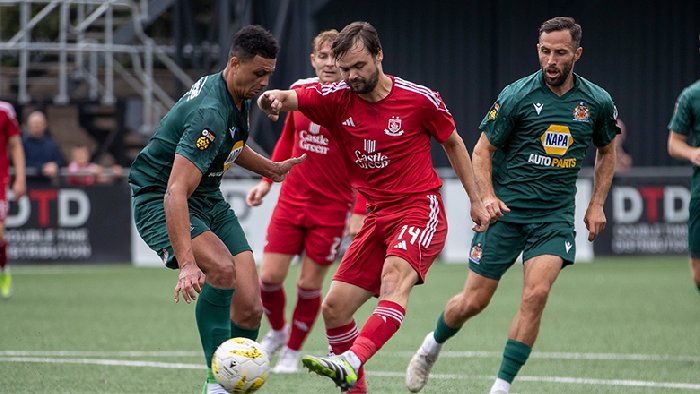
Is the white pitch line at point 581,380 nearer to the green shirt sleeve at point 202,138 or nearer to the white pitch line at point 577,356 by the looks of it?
the white pitch line at point 577,356

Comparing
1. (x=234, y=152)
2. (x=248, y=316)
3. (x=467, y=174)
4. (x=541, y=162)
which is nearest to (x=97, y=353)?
(x=248, y=316)

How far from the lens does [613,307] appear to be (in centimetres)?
1496

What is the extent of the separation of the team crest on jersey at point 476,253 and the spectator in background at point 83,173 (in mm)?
12363

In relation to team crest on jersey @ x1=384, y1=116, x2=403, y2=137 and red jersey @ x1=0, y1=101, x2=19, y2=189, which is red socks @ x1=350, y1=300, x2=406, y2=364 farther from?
red jersey @ x1=0, y1=101, x2=19, y2=189

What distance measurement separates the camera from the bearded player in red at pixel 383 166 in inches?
309

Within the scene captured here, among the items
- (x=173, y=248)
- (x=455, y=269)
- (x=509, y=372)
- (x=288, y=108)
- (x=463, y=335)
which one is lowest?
(x=455, y=269)

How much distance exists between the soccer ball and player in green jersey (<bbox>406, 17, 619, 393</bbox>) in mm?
1755

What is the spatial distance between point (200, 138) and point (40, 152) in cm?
1371

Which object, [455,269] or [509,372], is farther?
[455,269]

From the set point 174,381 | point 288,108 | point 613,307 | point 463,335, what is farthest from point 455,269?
point 288,108

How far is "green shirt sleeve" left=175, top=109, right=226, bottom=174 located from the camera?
721 cm

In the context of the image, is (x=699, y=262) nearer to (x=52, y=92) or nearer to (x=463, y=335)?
(x=463, y=335)

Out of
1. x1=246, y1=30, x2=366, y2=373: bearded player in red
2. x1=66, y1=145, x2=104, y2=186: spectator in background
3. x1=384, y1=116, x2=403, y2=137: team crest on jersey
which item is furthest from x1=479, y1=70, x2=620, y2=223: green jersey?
x1=66, y1=145, x2=104, y2=186: spectator in background

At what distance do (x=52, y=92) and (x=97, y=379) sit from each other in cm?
1802
